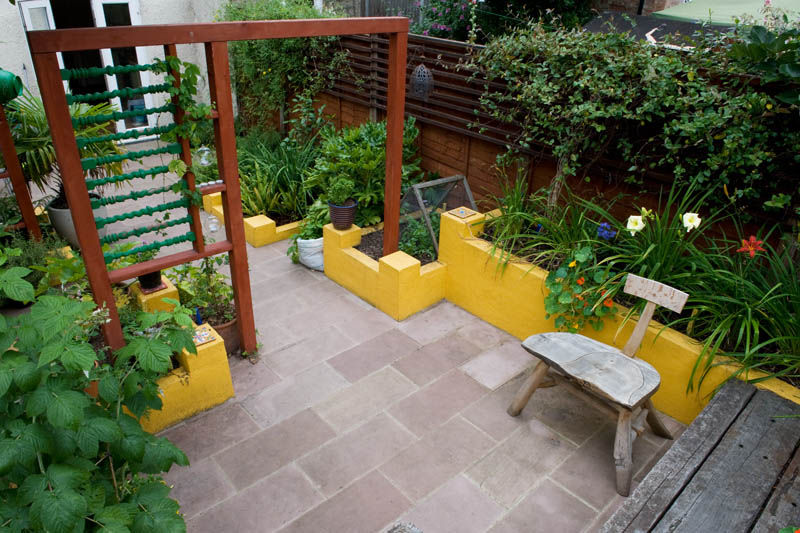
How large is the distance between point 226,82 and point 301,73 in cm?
410

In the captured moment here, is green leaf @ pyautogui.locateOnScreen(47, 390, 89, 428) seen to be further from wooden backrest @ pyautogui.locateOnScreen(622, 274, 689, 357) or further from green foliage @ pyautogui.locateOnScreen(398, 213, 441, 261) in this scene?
green foliage @ pyautogui.locateOnScreen(398, 213, 441, 261)

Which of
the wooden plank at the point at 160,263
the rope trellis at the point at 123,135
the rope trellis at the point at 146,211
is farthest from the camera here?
the wooden plank at the point at 160,263

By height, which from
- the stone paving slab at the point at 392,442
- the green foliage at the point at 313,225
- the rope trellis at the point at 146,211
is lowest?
the stone paving slab at the point at 392,442

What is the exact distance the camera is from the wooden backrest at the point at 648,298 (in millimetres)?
3068

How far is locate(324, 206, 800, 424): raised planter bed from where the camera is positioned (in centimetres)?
346

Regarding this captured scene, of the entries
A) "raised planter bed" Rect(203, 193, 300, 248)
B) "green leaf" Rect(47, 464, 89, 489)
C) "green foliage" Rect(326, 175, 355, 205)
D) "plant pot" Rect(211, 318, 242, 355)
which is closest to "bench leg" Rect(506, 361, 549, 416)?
"plant pot" Rect(211, 318, 242, 355)

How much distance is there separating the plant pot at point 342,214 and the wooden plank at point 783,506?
3466 millimetres

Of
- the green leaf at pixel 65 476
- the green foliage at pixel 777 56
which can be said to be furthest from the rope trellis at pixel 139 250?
the green foliage at pixel 777 56

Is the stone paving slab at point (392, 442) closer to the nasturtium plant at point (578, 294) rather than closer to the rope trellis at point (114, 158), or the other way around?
the nasturtium plant at point (578, 294)

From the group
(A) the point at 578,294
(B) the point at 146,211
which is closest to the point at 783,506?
(A) the point at 578,294

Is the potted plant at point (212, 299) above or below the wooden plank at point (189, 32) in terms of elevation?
below

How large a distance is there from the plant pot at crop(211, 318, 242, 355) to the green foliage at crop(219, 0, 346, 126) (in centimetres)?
377

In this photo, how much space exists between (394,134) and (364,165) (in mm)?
880

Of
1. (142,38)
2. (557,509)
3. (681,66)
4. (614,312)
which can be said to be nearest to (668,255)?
(614,312)
